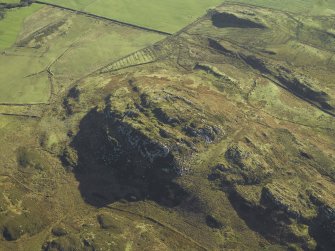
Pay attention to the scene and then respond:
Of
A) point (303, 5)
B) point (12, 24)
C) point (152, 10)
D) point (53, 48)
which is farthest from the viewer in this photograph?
point (303, 5)

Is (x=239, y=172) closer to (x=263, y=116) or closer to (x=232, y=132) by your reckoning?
(x=232, y=132)

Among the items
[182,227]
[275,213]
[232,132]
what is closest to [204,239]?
[182,227]

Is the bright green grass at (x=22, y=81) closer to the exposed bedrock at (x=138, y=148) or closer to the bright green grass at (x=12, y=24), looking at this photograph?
the bright green grass at (x=12, y=24)

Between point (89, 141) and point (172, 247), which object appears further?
point (89, 141)

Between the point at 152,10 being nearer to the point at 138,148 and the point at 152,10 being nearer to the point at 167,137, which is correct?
the point at 167,137

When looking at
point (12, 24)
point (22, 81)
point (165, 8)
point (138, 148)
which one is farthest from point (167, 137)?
point (12, 24)

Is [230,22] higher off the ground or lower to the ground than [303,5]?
lower
